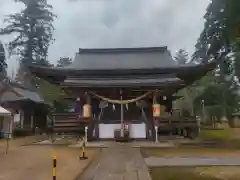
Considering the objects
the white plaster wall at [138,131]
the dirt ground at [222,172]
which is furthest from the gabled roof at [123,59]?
the dirt ground at [222,172]

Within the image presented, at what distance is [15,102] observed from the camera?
28.8 meters

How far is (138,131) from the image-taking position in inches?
737

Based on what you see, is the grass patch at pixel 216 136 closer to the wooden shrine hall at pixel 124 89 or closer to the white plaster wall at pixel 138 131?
the wooden shrine hall at pixel 124 89

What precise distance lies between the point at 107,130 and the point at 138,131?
6.52ft

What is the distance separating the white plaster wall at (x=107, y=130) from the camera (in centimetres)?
1864

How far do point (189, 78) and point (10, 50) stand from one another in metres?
35.5

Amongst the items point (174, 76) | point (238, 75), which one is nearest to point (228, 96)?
point (238, 75)

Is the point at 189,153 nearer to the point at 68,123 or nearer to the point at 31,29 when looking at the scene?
the point at 68,123

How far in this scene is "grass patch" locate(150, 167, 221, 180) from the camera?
288 inches

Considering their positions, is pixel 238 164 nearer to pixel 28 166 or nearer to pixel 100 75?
pixel 28 166

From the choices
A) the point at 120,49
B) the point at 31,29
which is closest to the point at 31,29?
the point at 31,29

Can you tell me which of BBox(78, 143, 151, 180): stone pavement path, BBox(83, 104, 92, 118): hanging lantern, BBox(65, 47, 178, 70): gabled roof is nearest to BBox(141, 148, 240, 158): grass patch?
BBox(78, 143, 151, 180): stone pavement path

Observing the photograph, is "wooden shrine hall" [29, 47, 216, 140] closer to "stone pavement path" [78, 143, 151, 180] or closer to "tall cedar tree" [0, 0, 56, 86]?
"stone pavement path" [78, 143, 151, 180]

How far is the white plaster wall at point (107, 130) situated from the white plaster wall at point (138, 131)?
97 centimetres
